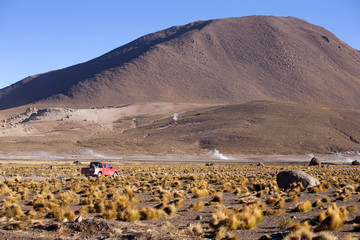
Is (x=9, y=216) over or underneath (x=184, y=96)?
underneath

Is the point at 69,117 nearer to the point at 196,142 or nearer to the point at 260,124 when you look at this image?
the point at 196,142

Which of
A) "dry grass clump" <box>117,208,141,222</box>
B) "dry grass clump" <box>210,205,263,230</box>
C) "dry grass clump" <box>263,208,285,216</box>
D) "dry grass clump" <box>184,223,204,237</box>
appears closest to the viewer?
"dry grass clump" <box>184,223,204,237</box>

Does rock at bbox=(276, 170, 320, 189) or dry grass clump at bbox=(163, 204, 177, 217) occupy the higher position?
dry grass clump at bbox=(163, 204, 177, 217)

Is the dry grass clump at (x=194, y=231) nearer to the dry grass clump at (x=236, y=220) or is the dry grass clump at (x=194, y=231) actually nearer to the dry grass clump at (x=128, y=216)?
the dry grass clump at (x=236, y=220)

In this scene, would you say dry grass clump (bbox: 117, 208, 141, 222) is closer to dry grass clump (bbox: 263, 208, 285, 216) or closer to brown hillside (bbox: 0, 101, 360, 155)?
dry grass clump (bbox: 263, 208, 285, 216)

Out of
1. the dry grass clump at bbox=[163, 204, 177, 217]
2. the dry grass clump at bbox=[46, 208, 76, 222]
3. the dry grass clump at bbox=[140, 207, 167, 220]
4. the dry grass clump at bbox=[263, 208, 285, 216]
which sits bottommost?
the dry grass clump at bbox=[263, 208, 285, 216]

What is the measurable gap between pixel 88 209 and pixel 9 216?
256 centimetres

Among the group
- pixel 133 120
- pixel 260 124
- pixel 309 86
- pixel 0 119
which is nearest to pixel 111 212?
pixel 260 124

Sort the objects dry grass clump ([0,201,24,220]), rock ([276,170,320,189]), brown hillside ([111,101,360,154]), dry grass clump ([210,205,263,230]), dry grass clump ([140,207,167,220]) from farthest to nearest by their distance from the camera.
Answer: brown hillside ([111,101,360,154])
rock ([276,170,320,189])
dry grass clump ([0,201,24,220])
dry grass clump ([140,207,167,220])
dry grass clump ([210,205,263,230])

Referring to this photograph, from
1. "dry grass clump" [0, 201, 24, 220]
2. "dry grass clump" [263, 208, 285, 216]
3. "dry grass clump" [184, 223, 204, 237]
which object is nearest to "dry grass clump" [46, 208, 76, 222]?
"dry grass clump" [0, 201, 24, 220]

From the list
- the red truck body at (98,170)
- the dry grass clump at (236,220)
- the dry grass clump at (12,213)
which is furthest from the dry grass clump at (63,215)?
the red truck body at (98,170)

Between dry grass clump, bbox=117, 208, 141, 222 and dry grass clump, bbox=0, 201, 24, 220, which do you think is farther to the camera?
dry grass clump, bbox=0, 201, 24, 220

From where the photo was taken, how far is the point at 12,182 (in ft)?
83.4

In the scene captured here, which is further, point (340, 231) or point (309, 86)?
point (309, 86)
